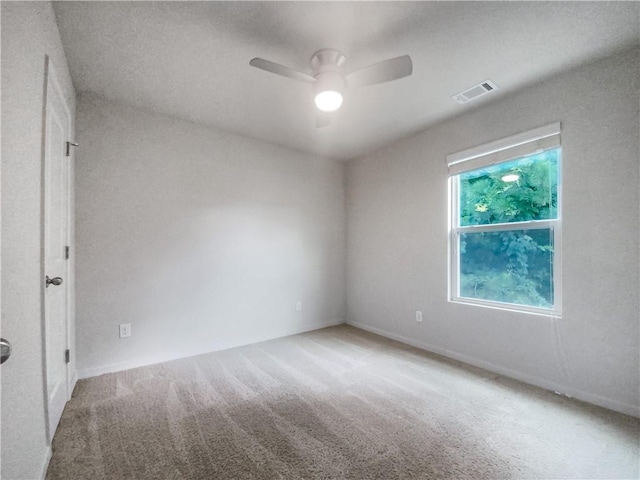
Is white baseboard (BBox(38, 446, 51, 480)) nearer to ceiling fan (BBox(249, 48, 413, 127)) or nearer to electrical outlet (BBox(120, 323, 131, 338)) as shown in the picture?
electrical outlet (BBox(120, 323, 131, 338))

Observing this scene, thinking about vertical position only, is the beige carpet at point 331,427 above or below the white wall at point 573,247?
below

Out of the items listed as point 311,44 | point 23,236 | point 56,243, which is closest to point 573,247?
point 311,44

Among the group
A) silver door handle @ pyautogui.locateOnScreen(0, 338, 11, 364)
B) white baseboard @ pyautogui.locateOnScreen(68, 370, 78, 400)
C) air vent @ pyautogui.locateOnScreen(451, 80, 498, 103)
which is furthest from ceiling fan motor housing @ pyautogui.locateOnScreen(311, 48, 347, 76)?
white baseboard @ pyautogui.locateOnScreen(68, 370, 78, 400)

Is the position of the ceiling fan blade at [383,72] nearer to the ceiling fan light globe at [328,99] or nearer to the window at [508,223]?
the ceiling fan light globe at [328,99]

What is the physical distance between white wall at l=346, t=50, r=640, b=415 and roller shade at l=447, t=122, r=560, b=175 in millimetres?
69

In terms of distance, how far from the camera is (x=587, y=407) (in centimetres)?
205

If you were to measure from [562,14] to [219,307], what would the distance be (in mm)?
3652

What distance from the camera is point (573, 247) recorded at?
2207 mm

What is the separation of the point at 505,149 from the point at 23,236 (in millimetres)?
3379

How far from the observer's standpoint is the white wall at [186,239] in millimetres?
2562

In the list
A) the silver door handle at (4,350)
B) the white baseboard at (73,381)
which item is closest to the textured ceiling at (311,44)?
the silver door handle at (4,350)

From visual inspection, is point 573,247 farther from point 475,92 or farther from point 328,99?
point 328,99

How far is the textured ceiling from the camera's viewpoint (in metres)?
1.66

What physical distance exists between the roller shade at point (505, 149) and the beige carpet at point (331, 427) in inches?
77.5
